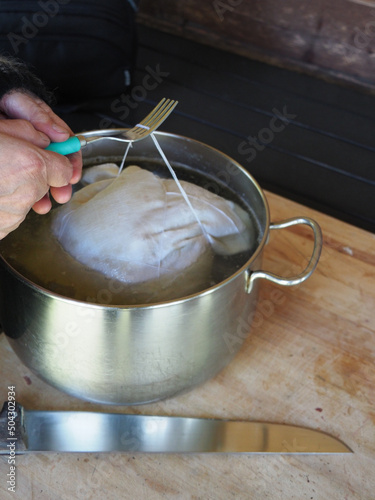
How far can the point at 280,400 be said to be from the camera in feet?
2.08

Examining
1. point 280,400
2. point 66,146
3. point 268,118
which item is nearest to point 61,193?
point 66,146

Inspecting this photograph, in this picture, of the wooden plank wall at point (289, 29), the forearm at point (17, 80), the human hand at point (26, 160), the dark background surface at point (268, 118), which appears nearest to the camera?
the human hand at point (26, 160)

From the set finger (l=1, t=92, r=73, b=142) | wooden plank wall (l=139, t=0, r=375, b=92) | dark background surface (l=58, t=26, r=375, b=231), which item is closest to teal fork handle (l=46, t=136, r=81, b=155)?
finger (l=1, t=92, r=73, b=142)

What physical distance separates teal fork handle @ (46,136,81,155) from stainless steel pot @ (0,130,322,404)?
0.42 feet

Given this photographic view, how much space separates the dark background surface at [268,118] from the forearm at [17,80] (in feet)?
2.43

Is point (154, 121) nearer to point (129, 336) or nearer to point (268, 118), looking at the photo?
point (129, 336)

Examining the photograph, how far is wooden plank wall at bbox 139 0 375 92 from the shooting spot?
1600 mm

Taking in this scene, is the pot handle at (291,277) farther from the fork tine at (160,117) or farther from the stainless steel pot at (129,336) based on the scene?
the fork tine at (160,117)

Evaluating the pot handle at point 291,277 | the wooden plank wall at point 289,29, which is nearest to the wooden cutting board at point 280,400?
the pot handle at point 291,277

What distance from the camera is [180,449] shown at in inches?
22.4

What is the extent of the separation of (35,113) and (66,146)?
0.05 meters

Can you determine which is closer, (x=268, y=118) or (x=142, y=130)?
(x=142, y=130)

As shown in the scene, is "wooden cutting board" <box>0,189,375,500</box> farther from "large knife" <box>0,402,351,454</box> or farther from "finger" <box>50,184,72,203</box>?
"finger" <box>50,184,72,203</box>

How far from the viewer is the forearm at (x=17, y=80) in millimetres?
602
